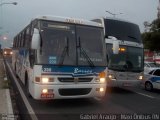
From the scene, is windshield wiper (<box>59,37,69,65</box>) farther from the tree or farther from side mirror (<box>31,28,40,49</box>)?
the tree

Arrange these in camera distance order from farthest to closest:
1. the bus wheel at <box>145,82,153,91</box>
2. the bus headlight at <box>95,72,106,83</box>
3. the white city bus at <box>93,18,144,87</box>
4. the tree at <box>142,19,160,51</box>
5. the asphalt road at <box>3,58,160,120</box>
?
1. the tree at <box>142,19,160,51</box>
2. the bus wheel at <box>145,82,153,91</box>
3. the white city bus at <box>93,18,144,87</box>
4. the bus headlight at <box>95,72,106,83</box>
5. the asphalt road at <box>3,58,160,120</box>

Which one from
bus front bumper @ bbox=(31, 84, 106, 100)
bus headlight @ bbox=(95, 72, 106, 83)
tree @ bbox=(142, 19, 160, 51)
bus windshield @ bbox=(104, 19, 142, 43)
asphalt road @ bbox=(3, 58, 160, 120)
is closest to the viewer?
asphalt road @ bbox=(3, 58, 160, 120)

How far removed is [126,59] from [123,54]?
290 mm

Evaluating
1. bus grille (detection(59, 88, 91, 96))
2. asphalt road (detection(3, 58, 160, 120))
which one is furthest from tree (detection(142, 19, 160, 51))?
bus grille (detection(59, 88, 91, 96))

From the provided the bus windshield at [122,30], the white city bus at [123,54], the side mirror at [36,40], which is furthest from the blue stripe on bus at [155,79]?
the side mirror at [36,40]

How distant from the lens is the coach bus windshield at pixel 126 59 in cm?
1605

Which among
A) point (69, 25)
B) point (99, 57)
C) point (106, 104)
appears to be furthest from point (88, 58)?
point (106, 104)

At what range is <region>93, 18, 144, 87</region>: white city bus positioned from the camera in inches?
630

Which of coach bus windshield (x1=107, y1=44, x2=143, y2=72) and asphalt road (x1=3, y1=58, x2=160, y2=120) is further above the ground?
coach bus windshield (x1=107, y1=44, x2=143, y2=72)

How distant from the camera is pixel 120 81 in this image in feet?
52.5

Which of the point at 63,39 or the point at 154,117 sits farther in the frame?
the point at 63,39

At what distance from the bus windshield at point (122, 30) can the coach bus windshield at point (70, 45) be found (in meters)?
4.78

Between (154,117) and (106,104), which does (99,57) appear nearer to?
(106,104)

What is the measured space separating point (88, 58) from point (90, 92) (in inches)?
45.8
